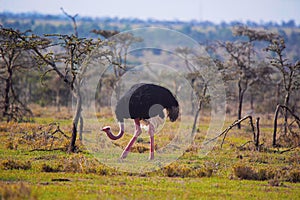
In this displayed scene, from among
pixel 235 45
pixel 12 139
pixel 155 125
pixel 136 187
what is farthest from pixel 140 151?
pixel 235 45

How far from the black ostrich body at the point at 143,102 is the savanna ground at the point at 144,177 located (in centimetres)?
177

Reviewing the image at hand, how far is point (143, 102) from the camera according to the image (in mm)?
17172

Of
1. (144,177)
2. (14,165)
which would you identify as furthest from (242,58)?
(14,165)

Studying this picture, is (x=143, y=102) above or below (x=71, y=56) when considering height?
below

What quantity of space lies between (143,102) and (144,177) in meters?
3.99

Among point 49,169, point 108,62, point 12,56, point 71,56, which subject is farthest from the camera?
point 12,56

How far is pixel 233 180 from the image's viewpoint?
44.9 feet

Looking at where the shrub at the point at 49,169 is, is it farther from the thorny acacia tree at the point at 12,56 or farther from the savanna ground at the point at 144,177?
the thorny acacia tree at the point at 12,56

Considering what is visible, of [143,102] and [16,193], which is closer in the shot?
[16,193]

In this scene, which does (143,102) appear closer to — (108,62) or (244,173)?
(244,173)

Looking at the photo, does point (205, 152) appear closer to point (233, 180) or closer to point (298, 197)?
point (233, 180)

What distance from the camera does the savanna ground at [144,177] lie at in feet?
37.1

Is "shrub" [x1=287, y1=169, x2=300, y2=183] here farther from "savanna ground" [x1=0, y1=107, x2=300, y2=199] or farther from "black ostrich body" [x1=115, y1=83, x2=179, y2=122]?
"black ostrich body" [x1=115, y1=83, x2=179, y2=122]

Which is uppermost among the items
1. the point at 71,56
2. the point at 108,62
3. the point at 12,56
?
the point at 12,56
